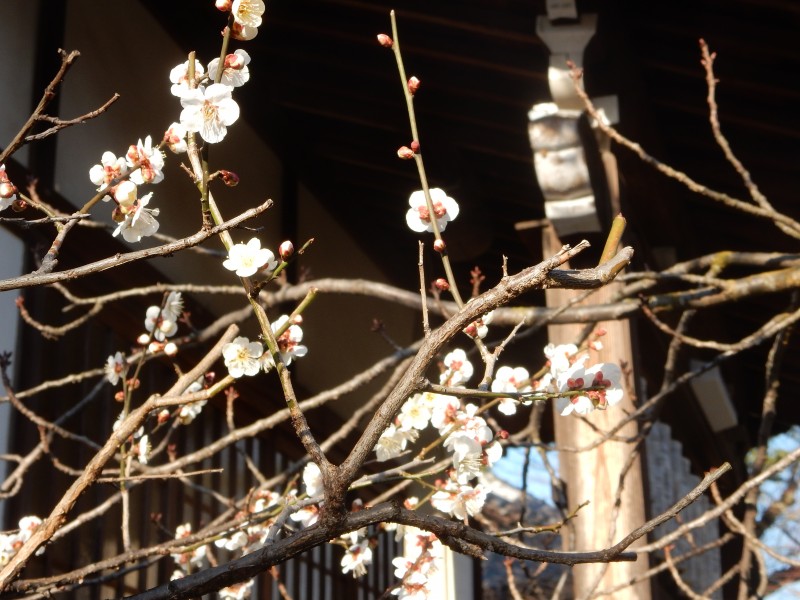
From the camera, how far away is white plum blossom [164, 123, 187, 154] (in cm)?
187

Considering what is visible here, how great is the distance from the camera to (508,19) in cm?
370

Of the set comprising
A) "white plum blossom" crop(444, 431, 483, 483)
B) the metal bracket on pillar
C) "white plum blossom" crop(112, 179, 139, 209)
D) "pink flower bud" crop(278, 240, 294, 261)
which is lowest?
"white plum blossom" crop(444, 431, 483, 483)

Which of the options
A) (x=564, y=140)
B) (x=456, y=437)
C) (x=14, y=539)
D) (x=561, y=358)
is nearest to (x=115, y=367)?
(x=14, y=539)

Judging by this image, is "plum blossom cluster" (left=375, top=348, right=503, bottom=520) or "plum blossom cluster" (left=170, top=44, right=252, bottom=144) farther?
"plum blossom cluster" (left=375, top=348, right=503, bottom=520)

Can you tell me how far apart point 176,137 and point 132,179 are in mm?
133

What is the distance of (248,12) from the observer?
1741 millimetres

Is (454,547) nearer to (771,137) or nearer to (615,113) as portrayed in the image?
(615,113)

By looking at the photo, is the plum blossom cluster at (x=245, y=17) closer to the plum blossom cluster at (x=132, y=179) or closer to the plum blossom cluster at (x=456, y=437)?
the plum blossom cluster at (x=132, y=179)

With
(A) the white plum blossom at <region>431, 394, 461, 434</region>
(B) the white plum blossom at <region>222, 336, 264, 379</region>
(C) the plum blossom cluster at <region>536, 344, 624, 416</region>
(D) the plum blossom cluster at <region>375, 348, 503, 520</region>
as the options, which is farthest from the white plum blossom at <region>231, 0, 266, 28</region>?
(A) the white plum blossom at <region>431, 394, 461, 434</region>

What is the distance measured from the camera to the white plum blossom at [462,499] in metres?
2.46

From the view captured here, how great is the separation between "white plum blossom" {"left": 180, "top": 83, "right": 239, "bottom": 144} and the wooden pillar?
5.63 feet

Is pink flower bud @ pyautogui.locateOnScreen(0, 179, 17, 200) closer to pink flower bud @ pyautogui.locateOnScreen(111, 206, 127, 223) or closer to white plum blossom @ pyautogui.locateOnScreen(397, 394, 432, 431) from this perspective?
pink flower bud @ pyautogui.locateOnScreen(111, 206, 127, 223)

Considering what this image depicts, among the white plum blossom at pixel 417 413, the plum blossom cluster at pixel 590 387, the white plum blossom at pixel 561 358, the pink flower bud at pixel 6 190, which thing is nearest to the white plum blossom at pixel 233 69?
the pink flower bud at pixel 6 190

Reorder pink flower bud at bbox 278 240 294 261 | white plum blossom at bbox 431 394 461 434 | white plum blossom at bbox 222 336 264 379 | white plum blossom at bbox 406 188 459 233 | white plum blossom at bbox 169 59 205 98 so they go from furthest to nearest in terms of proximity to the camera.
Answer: white plum blossom at bbox 431 394 461 434
white plum blossom at bbox 406 188 459 233
white plum blossom at bbox 222 336 264 379
white plum blossom at bbox 169 59 205 98
pink flower bud at bbox 278 240 294 261
